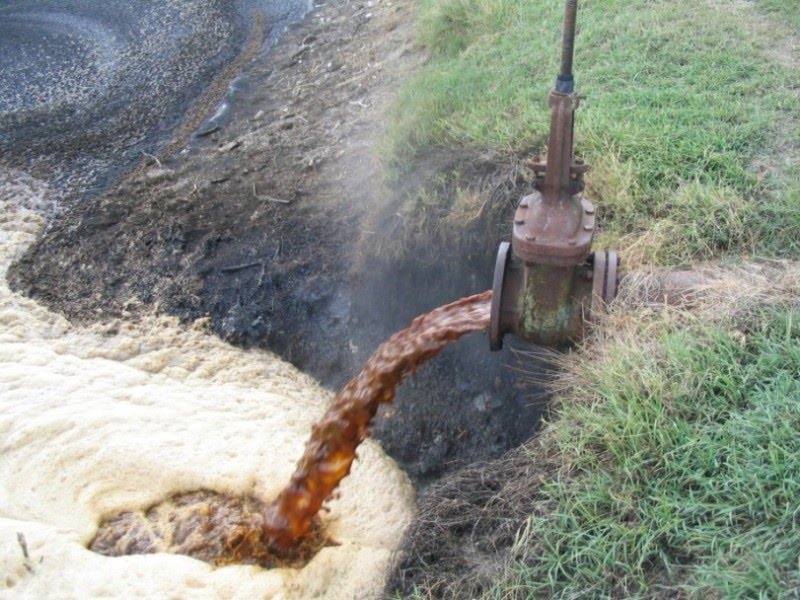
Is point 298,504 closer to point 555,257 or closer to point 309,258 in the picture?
point 555,257

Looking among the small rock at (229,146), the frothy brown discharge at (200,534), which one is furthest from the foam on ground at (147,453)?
the small rock at (229,146)

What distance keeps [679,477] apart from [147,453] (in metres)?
2.35

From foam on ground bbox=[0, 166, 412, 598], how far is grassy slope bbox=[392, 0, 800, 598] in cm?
95

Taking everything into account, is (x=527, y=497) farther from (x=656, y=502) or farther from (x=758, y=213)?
(x=758, y=213)

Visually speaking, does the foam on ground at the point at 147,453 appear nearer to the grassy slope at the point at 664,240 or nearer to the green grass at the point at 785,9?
the grassy slope at the point at 664,240

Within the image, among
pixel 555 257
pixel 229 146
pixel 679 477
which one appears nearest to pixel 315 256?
pixel 229 146

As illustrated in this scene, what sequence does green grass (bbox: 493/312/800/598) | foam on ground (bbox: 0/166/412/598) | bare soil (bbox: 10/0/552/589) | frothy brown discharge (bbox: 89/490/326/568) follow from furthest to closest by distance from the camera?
bare soil (bbox: 10/0/552/589) < frothy brown discharge (bbox: 89/490/326/568) < foam on ground (bbox: 0/166/412/598) < green grass (bbox: 493/312/800/598)

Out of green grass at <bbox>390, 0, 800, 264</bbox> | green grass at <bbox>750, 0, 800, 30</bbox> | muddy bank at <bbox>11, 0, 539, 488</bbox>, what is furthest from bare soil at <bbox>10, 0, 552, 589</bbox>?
green grass at <bbox>750, 0, 800, 30</bbox>

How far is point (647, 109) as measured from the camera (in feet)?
14.1

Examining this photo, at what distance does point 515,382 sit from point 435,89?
2.24m

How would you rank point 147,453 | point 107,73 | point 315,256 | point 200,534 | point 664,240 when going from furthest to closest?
point 107,73 < point 315,256 < point 147,453 < point 664,240 < point 200,534

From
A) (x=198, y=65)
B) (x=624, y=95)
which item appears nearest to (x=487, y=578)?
(x=624, y=95)

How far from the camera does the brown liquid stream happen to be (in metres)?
3.33

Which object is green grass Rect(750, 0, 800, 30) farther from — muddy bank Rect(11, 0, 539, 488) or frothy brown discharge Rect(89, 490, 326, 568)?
frothy brown discharge Rect(89, 490, 326, 568)
